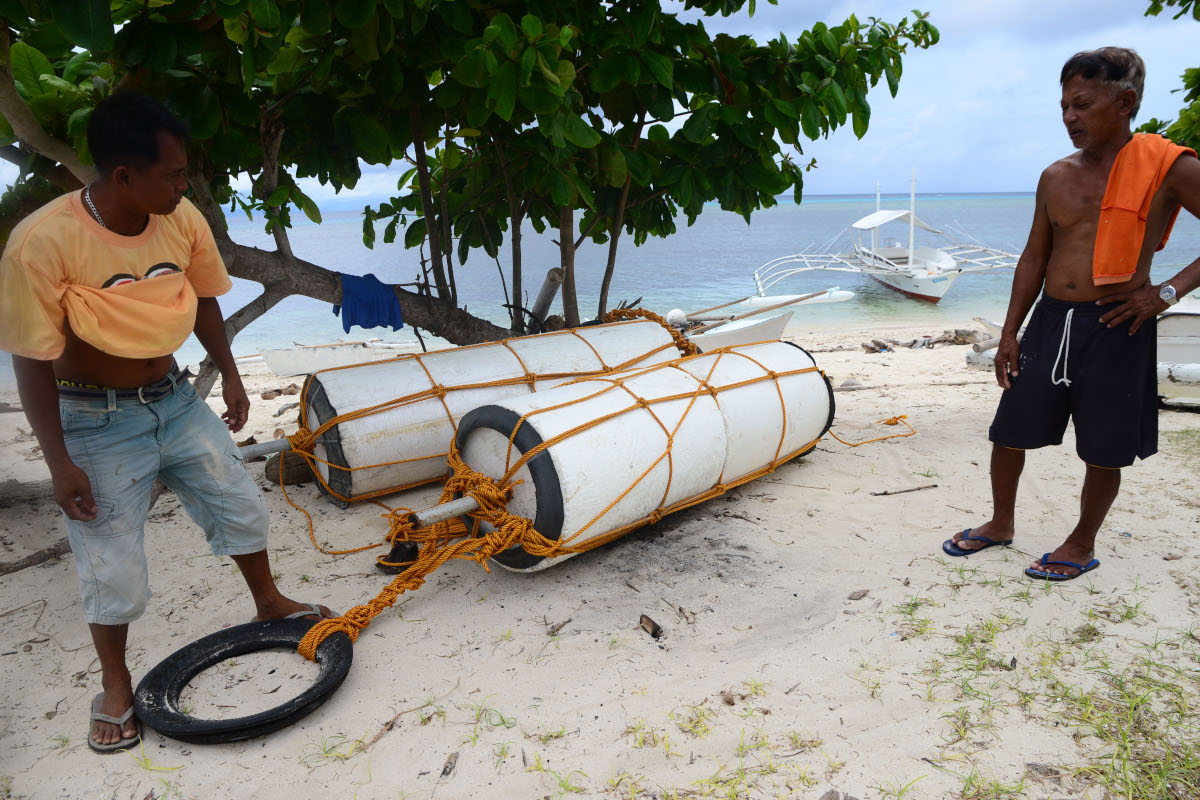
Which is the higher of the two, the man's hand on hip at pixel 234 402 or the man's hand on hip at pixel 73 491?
the man's hand on hip at pixel 234 402

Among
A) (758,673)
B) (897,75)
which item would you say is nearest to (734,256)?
(897,75)

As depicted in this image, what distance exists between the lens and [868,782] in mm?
1938

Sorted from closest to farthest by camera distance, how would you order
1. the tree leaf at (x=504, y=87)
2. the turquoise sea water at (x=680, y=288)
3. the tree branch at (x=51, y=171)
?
1. the tree leaf at (x=504, y=87)
2. the tree branch at (x=51, y=171)
3. the turquoise sea water at (x=680, y=288)

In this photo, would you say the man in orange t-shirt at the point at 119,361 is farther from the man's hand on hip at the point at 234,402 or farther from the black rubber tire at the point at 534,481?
the black rubber tire at the point at 534,481

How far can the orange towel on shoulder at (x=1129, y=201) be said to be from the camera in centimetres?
249

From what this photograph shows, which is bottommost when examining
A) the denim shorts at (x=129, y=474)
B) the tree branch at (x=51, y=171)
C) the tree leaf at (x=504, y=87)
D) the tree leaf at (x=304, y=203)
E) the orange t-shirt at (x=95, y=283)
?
the denim shorts at (x=129, y=474)

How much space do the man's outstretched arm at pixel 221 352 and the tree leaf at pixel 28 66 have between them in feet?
4.51

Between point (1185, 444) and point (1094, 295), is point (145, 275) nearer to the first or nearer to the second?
point (1094, 295)

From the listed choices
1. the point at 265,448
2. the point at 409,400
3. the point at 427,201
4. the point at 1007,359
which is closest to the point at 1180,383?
the point at 1007,359

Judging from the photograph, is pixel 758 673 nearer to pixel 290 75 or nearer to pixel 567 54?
pixel 567 54

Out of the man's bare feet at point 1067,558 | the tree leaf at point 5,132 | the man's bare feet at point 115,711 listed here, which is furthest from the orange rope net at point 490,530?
the tree leaf at point 5,132

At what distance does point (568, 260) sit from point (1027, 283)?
3.35 metres

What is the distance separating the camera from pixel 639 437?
315cm

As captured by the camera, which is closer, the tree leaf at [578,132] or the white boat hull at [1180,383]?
the tree leaf at [578,132]
